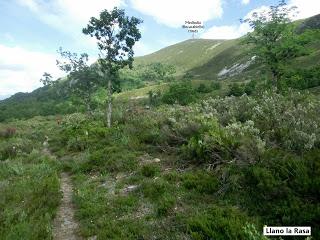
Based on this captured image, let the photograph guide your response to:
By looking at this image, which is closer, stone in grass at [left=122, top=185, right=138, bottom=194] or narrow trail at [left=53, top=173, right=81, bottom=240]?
narrow trail at [left=53, top=173, right=81, bottom=240]

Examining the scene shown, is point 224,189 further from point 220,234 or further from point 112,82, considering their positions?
point 112,82

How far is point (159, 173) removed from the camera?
38.1 ft

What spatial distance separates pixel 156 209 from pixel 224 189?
71.0 inches

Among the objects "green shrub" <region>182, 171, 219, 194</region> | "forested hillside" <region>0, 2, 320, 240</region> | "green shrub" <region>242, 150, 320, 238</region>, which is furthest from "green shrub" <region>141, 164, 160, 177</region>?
"green shrub" <region>242, 150, 320, 238</region>

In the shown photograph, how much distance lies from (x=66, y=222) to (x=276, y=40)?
26.4 meters

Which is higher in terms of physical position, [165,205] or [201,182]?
[201,182]

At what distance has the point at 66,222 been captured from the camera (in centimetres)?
911

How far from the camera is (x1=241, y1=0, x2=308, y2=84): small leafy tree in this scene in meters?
28.9

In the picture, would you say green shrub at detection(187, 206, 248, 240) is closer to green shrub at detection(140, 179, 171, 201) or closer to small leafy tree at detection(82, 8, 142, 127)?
green shrub at detection(140, 179, 171, 201)

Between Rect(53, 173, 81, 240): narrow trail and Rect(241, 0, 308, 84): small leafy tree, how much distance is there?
22644 mm

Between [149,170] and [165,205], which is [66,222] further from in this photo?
[149,170]

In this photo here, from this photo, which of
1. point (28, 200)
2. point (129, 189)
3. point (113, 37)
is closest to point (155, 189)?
point (129, 189)

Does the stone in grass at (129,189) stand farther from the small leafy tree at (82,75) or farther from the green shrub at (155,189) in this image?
the small leafy tree at (82,75)

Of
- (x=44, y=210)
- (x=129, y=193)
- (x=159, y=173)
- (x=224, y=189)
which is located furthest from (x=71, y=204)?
(x=224, y=189)
